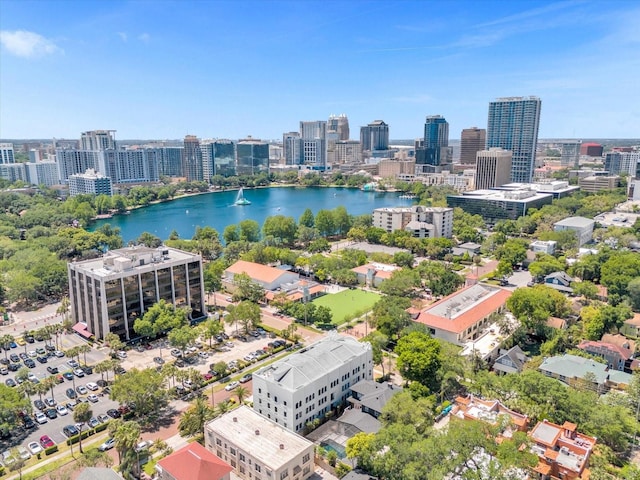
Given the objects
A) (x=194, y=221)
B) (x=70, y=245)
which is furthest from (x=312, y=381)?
(x=194, y=221)

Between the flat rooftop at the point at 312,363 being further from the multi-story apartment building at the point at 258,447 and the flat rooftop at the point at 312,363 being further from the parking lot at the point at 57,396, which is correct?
the parking lot at the point at 57,396

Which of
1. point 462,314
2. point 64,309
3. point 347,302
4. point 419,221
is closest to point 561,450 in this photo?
point 462,314

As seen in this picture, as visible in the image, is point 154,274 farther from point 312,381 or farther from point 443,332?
point 443,332

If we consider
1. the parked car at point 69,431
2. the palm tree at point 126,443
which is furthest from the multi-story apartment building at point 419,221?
the palm tree at point 126,443

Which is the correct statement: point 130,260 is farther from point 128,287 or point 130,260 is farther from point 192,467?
point 192,467

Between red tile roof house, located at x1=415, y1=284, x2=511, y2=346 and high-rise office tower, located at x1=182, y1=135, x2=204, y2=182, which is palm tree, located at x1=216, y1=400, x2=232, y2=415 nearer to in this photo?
red tile roof house, located at x1=415, y1=284, x2=511, y2=346

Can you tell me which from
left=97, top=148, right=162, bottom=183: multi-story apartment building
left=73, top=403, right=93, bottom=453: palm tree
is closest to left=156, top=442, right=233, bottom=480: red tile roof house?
left=73, top=403, right=93, bottom=453: palm tree
